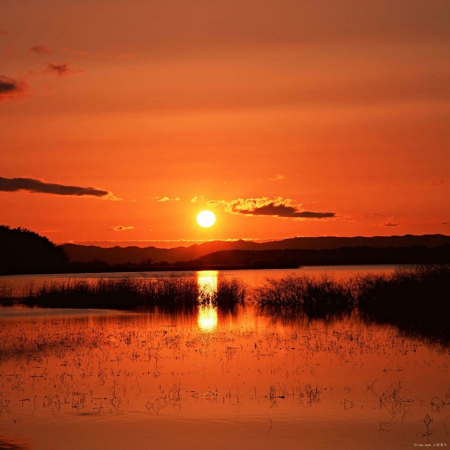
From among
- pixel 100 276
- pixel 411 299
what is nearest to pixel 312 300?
pixel 411 299

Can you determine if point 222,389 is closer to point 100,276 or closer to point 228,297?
point 228,297

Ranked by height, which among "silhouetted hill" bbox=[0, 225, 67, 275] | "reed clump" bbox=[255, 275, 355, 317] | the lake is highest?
"silhouetted hill" bbox=[0, 225, 67, 275]

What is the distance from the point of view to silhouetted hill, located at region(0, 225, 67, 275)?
129m

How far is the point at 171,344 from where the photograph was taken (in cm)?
2527

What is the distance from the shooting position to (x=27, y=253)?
444 feet

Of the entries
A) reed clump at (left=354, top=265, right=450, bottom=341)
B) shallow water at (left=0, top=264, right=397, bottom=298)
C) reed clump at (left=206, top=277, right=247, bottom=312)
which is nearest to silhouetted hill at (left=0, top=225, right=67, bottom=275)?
shallow water at (left=0, top=264, right=397, bottom=298)

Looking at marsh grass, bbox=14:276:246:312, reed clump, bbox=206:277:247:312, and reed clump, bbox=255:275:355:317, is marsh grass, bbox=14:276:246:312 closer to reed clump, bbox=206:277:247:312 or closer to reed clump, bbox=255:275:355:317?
reed clump, bbox=206:277:247:312

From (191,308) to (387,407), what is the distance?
28851 millimetres

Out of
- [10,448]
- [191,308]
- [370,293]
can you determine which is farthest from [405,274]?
[10,448]

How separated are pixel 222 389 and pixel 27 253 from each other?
12420cm

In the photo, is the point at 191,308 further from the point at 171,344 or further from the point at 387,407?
the point at 387,407

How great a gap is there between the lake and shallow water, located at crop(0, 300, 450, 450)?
0.03 metres

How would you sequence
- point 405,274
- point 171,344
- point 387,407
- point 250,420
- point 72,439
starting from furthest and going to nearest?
point 405,274 < point 171,344 < point 387,407 < point 250,420 < point 72,439

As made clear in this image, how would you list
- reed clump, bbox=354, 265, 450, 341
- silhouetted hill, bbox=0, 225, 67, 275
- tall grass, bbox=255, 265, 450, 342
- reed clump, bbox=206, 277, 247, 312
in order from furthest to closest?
silhouetted hill, bbox=0, 225, 67, 275, reed clump, bbox=206, 277, 247, 312, tall grass, bbox=255, 265, 450, 342, reed clump, bbox=354, 265, 450, 341
